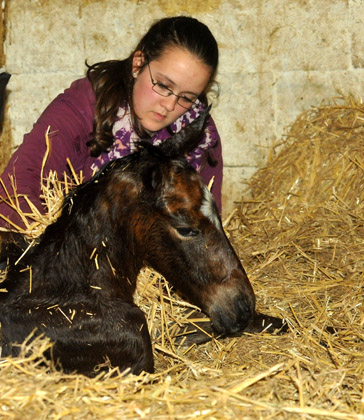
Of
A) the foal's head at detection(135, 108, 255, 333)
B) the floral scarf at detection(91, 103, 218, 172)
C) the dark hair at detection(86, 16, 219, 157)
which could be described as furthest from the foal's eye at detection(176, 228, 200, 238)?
the dark hair at detection(86, 16, 219, 157)

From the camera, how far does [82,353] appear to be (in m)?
2.95

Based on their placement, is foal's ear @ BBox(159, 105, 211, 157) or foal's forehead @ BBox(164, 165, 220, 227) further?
foal's ear @ BBox(159, 105, 211, 157)

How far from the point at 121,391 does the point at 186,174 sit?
1.03 metres

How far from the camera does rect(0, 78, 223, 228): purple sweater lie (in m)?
3.70

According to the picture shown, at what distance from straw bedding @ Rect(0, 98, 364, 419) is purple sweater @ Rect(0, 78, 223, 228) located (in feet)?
2.76

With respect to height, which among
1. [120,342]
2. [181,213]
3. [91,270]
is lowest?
[120,342]

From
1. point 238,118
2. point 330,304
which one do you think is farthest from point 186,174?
point 238,118

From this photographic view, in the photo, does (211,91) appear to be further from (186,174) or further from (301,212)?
(186,174)

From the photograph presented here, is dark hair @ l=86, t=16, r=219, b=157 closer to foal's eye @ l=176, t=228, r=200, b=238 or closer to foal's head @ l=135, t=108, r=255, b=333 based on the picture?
foal's head @ l=135, t=108, r=255, b=333

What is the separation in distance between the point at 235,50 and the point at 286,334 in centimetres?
268

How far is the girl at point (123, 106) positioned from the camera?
383 centimetres

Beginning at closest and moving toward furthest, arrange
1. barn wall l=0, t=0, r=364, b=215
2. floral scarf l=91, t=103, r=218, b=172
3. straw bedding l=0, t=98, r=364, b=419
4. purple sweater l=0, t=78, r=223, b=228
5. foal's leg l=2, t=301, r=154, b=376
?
straw bedding l=0, t=98, r=364, b=419 < foal's leg l=2, t=301, r=154, b=376 < purple sweater l=0, t=78, r=223, b=228 < floral scarf l=91, t=103, r=218, b=172 < barn wall l=0, t=0, r=364, b=215

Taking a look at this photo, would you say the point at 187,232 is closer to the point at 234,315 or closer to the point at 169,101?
the point at 234,315

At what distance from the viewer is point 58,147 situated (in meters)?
3.98
